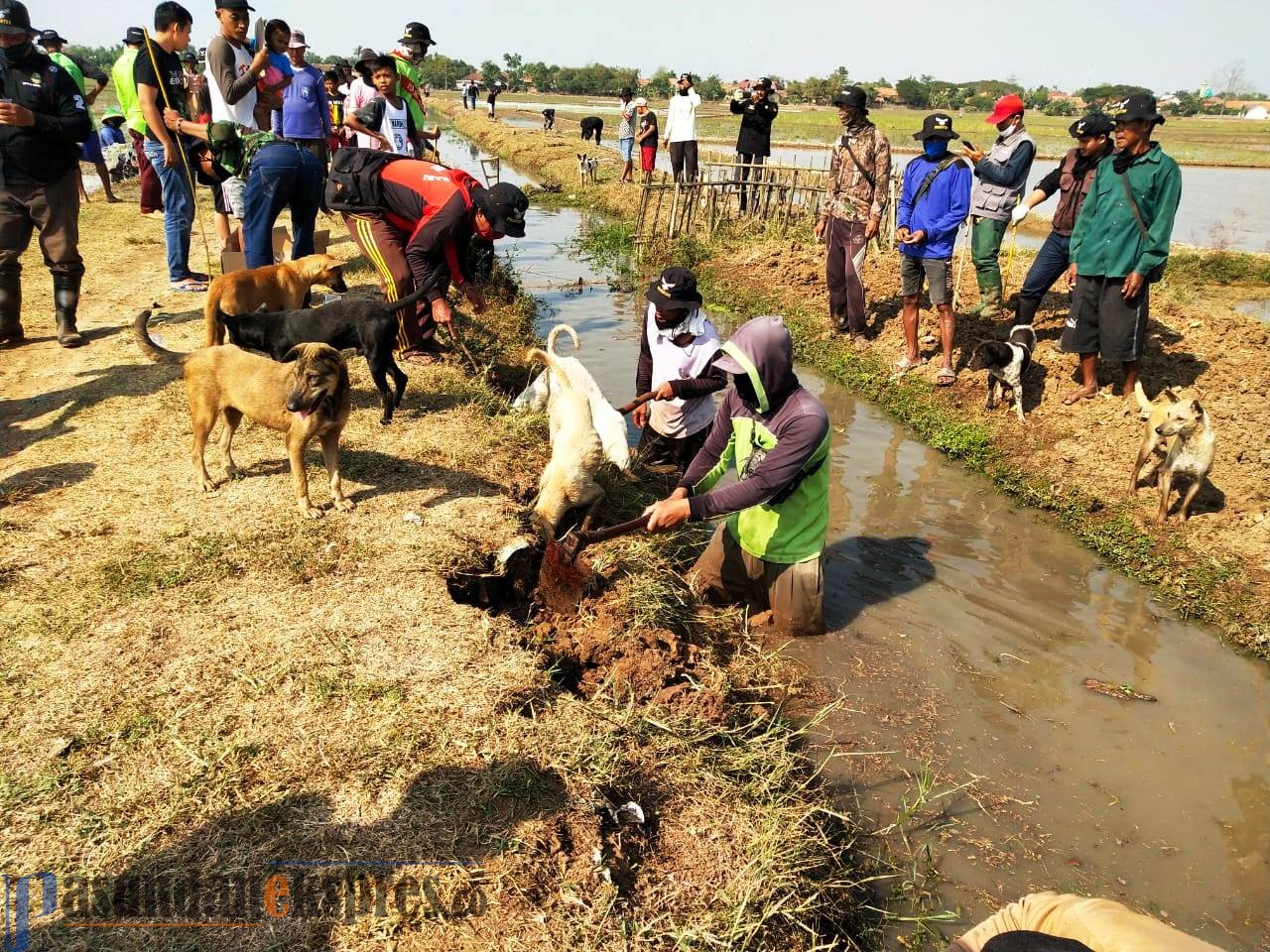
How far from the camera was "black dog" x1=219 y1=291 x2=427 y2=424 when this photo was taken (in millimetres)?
5523

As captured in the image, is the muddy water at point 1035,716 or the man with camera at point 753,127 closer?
the muddy water at point 1035,716

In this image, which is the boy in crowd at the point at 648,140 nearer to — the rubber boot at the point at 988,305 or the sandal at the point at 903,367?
the rubber boot at the point at 988,305

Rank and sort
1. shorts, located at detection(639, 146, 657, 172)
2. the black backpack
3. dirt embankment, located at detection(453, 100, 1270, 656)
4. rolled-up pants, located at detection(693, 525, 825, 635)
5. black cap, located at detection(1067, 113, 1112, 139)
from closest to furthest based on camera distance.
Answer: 1. rolled-up pants, located at detection(693, 525, 825, 635)
2. dirt embankment, located at detection(453, 100, 1270, 656)
3. the black backpack
4. black cap, located at detection(1067, 113, 1112, 139)
5. shorts, located at detection(639, 146, 657, 172)

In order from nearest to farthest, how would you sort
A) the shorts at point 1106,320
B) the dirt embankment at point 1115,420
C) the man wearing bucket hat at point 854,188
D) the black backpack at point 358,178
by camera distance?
the dirt embankment at point 1115,420
the black backpack at point 358,178
the shorts at point 1106,320
the man wearing bucket hat at point 854,188

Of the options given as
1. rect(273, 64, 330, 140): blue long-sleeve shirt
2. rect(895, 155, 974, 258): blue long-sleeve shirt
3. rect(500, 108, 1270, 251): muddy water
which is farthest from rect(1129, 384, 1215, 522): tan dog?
rect(500, 108, 1270, 251): muddy water

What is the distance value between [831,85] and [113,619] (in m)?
78.5

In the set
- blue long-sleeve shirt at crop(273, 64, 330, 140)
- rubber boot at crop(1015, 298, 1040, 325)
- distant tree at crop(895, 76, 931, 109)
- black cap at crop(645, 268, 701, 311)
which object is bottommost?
rubber boot at crop(1015, 298, 1040, 325)

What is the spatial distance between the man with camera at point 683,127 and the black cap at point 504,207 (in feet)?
35.0

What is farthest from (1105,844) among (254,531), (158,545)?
(158,545)

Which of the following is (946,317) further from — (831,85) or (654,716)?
(831,85)

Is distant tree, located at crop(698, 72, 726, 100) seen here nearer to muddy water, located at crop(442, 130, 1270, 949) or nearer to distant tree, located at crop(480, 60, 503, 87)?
distant tree, located at crop(480, 60, 503, 87)

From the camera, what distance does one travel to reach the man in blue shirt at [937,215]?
7.83m

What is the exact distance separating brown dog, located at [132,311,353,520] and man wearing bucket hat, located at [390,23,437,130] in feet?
17.7

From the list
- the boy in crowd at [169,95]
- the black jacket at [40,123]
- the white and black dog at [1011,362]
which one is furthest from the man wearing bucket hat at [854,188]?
the black jacket at [40,123]
